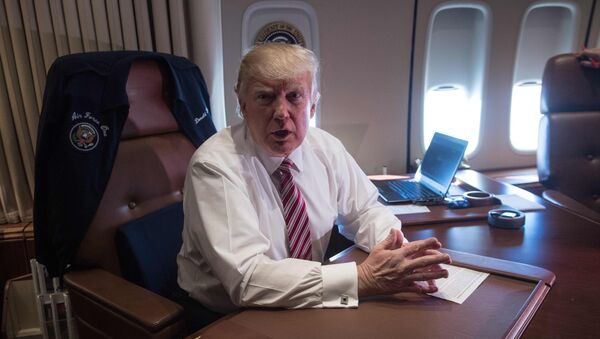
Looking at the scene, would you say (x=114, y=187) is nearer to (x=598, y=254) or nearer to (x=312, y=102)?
(x=312, y=102)

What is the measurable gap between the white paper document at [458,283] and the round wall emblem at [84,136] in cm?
107

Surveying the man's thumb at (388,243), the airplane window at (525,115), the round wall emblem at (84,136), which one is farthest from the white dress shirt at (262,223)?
the airplane window at (525,115)

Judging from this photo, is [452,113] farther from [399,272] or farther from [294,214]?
[399,272]

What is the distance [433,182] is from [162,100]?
4.11 feet

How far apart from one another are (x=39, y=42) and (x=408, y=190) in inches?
71.5

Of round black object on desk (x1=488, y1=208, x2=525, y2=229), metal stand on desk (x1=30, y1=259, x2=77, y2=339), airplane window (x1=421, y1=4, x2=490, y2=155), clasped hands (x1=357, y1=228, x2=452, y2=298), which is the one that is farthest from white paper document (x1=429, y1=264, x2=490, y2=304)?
airplane window (x1=421, y1=4, x2=490, y2=155)

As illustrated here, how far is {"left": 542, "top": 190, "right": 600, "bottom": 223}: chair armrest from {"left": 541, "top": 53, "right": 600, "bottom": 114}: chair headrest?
55 cm

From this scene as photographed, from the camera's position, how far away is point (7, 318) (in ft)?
6.25

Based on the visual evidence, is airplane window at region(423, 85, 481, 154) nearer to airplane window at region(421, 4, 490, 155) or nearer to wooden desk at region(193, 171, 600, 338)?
airplane window at region(421, 4, 490, 155)

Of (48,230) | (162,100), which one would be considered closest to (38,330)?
(48,230)

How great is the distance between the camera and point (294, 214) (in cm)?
126

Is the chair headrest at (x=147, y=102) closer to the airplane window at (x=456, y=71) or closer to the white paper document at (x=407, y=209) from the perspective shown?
the white paper document at (x=407, y=209)

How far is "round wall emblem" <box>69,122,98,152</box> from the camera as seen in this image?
3.92ft

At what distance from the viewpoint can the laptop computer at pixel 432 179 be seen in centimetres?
171
